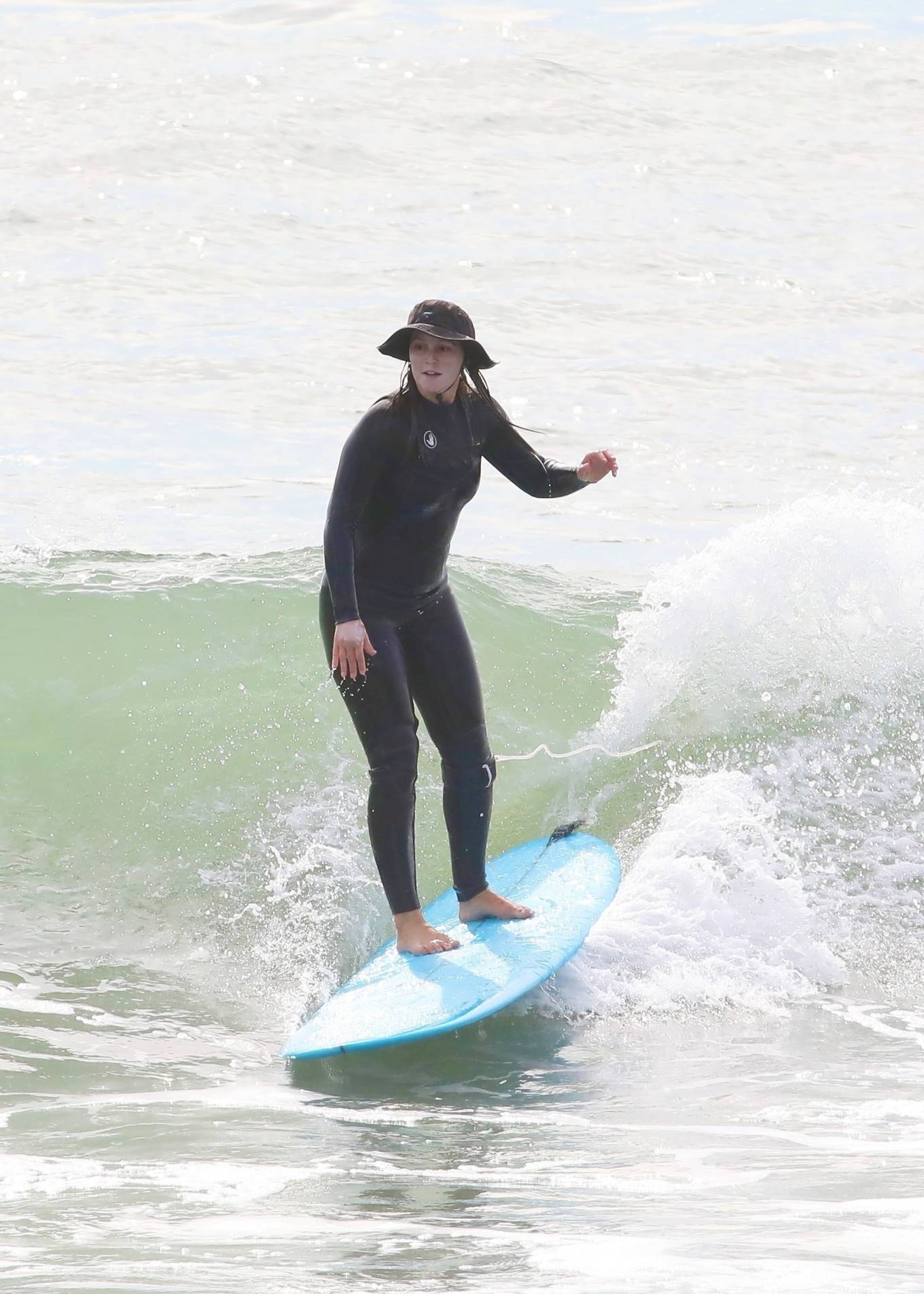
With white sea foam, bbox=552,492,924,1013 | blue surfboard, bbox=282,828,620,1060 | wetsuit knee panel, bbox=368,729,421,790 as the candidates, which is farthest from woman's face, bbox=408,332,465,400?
white sea foam, bbox=552,492,924,1013

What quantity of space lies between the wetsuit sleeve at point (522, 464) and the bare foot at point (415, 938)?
1436mm

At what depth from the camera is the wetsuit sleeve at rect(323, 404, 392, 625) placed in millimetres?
4457

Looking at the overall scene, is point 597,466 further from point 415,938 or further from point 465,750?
point 415,938

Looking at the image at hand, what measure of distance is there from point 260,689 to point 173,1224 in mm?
4641

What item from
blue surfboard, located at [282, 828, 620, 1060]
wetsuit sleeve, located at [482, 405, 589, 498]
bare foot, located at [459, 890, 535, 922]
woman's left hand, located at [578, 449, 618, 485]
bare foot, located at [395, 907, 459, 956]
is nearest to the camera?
blue surfboard, located at [282, 828, 620, 1060]

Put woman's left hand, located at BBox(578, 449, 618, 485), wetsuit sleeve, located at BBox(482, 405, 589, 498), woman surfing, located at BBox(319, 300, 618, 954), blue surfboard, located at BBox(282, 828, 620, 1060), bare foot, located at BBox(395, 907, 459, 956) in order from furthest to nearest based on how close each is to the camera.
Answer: bare foot, located at BBox(395, 907, 459, 956)
wetsuit sleeve, located at BBox(482, 405, 589, 498)
woman's left hand, located at BBox(578, 449, 618, 485)
woman surfing, located at BBox(319, 300, 618, 954)
blue surfboard, located at BBox(282, 828, 620, 1060)

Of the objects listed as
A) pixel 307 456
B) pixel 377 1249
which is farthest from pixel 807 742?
pixel 307 456

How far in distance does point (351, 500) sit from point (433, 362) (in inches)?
19.1

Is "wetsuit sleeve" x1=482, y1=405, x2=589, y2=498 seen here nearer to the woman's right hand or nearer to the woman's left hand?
the woman's left hand

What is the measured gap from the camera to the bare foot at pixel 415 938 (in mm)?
4871

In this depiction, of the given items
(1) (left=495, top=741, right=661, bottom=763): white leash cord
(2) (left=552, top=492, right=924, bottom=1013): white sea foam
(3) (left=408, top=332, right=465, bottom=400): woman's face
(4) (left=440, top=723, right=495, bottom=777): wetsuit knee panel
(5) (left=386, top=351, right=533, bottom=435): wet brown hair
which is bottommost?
(1) (left=495, top=741, right=661, bottom=763): white leash cord

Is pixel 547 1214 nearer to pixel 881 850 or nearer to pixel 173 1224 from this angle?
pixel 173 1224

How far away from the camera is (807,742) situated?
696 centimetres

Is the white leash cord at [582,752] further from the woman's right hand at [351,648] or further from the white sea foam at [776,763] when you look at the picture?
the woman's right hand at [351,648]
